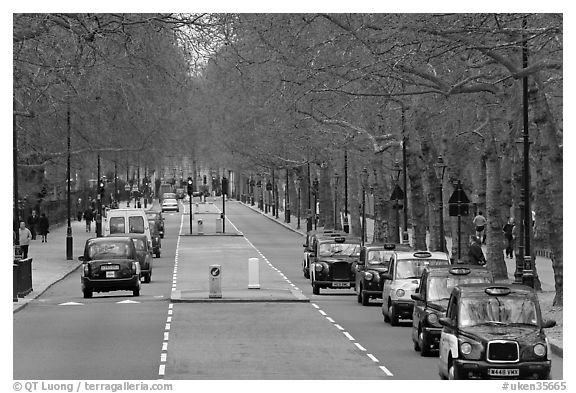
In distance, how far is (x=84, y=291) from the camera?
43.7m

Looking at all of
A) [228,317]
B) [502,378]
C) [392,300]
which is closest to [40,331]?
[228,317]

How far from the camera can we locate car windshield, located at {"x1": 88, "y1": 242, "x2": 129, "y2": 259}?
44.5 m

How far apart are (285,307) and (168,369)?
15.4 meters

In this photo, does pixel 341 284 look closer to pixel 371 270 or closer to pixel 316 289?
pixel 316 289

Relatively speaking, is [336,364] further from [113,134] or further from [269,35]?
[113,134]

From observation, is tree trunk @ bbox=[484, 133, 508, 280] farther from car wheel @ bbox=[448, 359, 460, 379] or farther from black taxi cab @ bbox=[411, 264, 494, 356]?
car wheel @ bbox=[448, 359, 460, 379]

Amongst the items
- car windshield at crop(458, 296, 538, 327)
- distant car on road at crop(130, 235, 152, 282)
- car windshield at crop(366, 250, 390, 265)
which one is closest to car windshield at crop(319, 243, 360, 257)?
car windshield at crop(366, 250, 390, 265)

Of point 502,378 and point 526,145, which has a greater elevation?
point 526,145

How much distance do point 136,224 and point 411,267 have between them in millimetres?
31726

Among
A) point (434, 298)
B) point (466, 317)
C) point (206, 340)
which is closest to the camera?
point (466, 317)

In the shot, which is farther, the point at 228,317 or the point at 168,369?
the point at 228,317

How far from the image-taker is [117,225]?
65.2m

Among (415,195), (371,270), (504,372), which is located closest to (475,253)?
(371,270)

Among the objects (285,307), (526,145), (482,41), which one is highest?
(482,41)
